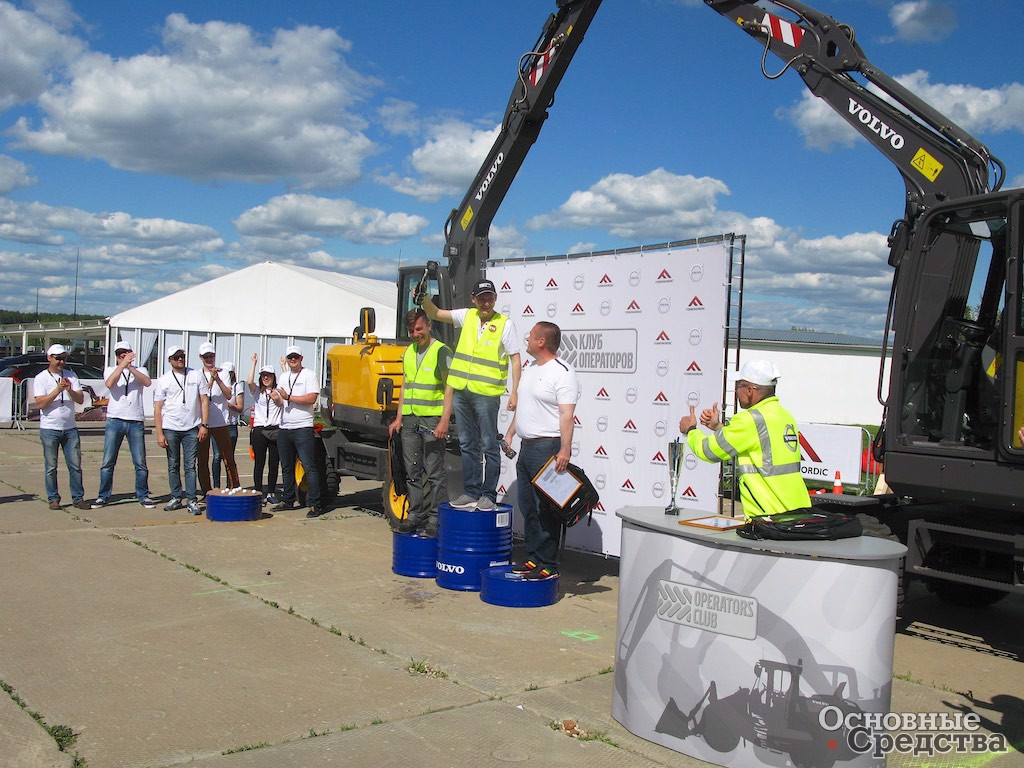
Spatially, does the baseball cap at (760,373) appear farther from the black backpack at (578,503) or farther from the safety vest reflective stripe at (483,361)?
the safety vest reflective stripe at (483,361)

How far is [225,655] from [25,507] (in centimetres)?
676

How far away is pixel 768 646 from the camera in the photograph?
3.95m

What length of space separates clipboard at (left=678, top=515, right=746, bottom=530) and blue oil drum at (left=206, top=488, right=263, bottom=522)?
6.85m

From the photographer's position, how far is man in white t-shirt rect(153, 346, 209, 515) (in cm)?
1072

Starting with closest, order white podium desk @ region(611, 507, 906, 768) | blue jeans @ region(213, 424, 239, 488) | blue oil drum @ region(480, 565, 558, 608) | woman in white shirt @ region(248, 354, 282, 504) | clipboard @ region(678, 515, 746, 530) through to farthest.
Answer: white podium desk @ region(611, 507, 906, 768)
clipboard @ region(678, 515, 746, 530)
blue oil drum @ region(480, 565, 558, 608)
woman in white shirt @ region(248, 354, 282, 504)
blue jeans @ region(213, 424, 239, 488)

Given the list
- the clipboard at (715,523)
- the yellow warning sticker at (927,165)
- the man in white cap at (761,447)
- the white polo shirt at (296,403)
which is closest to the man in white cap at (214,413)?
the white polo shirt at (296,403)

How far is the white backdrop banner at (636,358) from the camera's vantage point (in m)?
7.16

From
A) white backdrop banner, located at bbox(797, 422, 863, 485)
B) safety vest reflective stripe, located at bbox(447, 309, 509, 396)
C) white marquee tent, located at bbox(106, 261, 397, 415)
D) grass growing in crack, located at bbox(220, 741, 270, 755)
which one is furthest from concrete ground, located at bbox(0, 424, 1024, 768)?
white marquee tent, located at bbox(106, 261, 397, 415)

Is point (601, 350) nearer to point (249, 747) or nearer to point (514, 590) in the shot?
point (514, 590)

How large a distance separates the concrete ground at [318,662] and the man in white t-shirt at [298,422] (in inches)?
71.8

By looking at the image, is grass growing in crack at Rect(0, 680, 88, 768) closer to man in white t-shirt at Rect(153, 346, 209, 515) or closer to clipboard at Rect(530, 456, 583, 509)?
clipboard at Rect(530, 456, 583, 509)

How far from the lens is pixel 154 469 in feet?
50.9

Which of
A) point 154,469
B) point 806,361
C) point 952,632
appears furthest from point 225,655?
point 806,361

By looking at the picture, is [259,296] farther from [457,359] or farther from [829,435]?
[457,359]
